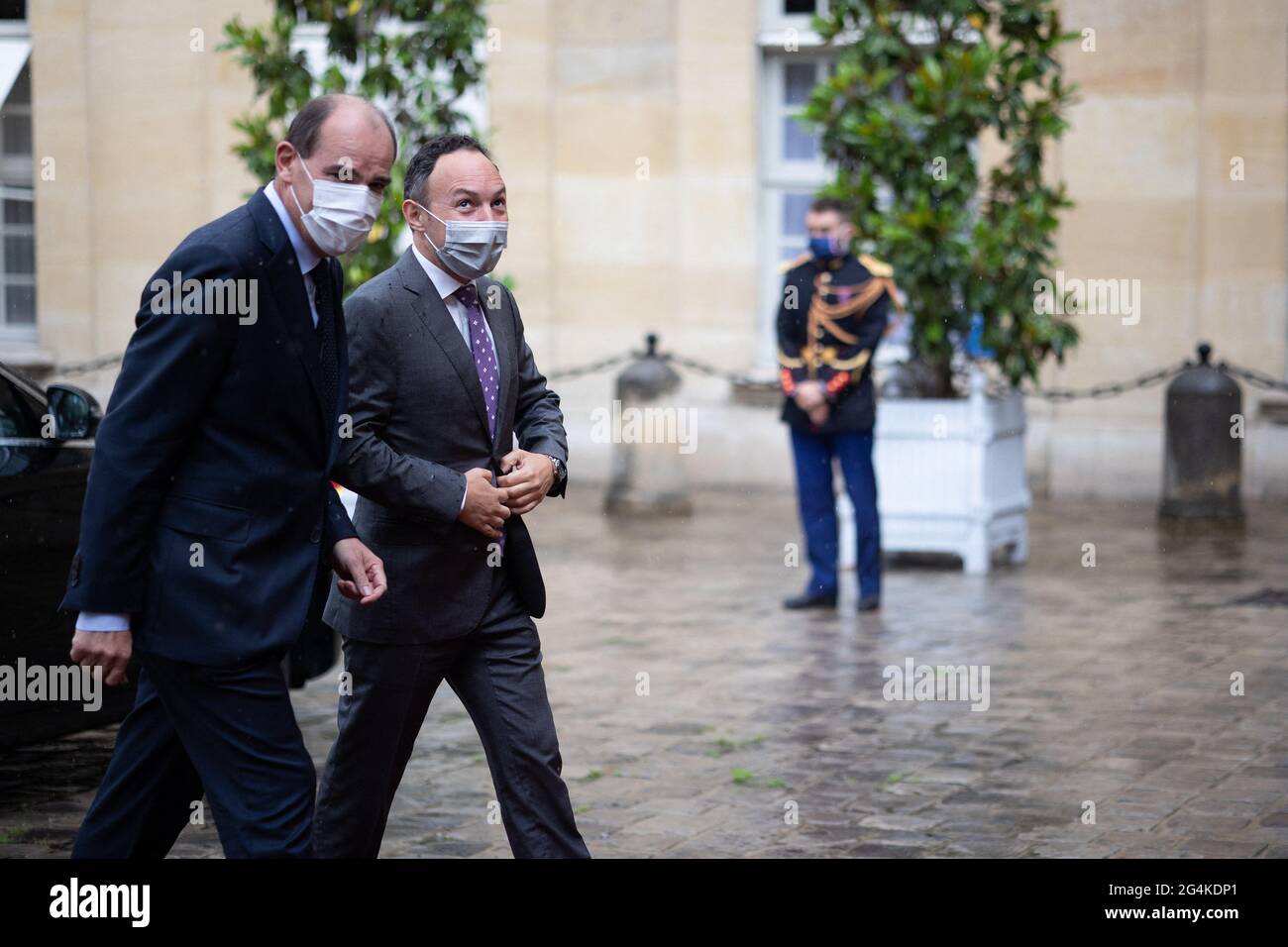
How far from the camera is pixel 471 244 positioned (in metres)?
4.58

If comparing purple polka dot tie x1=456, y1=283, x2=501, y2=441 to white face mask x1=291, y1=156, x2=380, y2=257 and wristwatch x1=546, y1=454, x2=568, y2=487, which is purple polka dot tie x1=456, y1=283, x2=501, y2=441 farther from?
white face mask x1=291, y1=156, x2=380, y2=257

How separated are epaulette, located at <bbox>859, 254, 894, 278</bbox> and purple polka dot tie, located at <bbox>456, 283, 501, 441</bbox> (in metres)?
6.17

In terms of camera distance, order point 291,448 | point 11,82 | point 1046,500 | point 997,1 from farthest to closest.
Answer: point 11,82 → point 1046,500 → point 997,1 → point 291,448

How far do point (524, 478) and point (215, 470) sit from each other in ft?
2.77

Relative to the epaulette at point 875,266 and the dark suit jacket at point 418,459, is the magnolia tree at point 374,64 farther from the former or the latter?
the dark suit jacket at point 418,459

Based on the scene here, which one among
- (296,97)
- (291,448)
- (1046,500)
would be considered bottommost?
(1046,500)

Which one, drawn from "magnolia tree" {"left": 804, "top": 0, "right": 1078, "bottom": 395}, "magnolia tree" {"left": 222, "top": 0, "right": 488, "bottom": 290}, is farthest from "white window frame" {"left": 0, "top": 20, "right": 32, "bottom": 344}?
"magnolia tree" {"left": 804, "top": 0, "right": 1078, "bottom": 395}

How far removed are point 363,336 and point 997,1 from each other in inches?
322

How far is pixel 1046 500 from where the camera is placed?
1466 centimetres

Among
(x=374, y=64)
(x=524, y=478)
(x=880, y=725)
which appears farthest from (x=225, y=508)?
(x=374, y=64)

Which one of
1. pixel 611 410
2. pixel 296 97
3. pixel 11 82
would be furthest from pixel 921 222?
pixel 11 82

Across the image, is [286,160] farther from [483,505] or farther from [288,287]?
[483,505]

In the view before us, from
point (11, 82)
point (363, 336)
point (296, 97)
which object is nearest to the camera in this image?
point (363, 336)
